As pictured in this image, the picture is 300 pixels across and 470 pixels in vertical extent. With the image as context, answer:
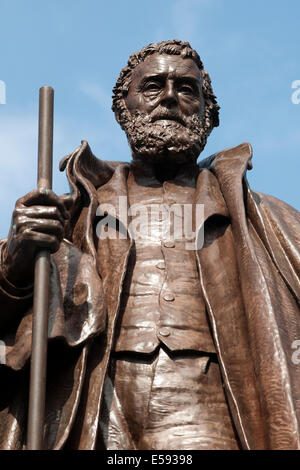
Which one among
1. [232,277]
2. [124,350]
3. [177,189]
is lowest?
[124,350]

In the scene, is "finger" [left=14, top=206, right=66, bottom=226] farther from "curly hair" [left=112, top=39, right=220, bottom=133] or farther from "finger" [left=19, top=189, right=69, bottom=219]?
"curly hair" [left=112, top=39, right=220, bottom=133]

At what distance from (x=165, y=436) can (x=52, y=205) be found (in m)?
1.67

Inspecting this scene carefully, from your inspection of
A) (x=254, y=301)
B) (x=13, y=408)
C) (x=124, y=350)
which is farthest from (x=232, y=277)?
(x=13, y=408)

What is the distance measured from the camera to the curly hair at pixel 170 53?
10414 millimetres

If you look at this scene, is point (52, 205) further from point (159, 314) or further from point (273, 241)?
point (273, 241)

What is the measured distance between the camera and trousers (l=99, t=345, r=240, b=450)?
8.46 metres

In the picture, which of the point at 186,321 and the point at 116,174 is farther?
the point at 116,174

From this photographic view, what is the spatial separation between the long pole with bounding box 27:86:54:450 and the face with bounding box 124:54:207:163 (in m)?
1.58

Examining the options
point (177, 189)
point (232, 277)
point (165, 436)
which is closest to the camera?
point (165, 436)

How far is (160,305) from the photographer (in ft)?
29.5

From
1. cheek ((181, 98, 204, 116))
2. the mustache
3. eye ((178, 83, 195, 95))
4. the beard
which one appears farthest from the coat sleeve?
eye ((178, 83, 195, 95))

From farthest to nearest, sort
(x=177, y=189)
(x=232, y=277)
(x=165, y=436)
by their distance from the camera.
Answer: (x=177, y=189) → (x=232, y=277) → (x=165, y=436)

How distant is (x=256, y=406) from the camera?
856 cm

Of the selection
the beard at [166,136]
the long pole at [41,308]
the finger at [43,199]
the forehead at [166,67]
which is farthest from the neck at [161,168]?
the finger at [43,199]
